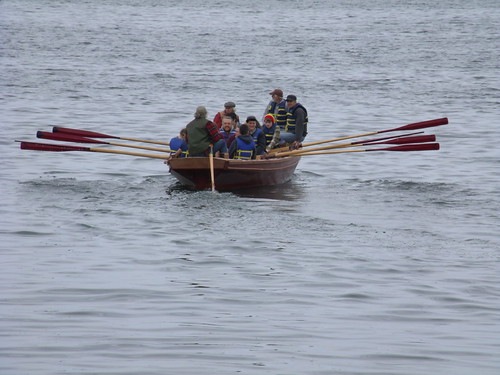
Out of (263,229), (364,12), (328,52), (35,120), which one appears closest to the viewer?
(263,229)

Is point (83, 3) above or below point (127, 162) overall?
above

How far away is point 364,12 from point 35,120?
193 feet

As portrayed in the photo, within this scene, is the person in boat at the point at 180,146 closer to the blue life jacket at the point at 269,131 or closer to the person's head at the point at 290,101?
the blue life jacket at the point at 269,131

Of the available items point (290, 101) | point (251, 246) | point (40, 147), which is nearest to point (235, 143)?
point (290, 101)

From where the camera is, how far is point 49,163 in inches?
959

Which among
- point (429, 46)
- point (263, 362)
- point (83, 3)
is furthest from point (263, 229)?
point (83, 3)

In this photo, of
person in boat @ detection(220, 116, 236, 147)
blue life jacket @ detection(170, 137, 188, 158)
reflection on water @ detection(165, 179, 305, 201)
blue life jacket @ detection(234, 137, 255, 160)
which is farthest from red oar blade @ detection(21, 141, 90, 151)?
blue life jacket @ detection(234, 137, 255, 160)

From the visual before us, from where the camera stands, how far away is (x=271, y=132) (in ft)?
69.9

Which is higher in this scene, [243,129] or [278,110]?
[278,110]

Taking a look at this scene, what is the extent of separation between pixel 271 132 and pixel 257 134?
1.13 m

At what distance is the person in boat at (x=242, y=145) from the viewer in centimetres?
1967

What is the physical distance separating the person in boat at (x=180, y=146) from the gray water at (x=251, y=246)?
2.54 feet

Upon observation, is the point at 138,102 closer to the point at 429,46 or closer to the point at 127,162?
the point at 127,162

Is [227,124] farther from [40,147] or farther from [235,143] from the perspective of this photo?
[40,147]
